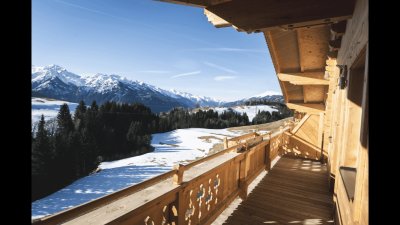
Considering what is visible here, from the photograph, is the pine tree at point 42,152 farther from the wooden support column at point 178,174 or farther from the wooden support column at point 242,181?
the wooden support column at point 178,174

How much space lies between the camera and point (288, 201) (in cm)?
652

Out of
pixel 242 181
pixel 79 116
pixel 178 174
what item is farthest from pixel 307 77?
pixel 79 116

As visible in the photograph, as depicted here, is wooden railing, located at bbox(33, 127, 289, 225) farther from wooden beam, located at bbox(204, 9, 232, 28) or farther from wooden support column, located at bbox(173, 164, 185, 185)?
wooden beam, located at bbox(204, 9, 232, 28)

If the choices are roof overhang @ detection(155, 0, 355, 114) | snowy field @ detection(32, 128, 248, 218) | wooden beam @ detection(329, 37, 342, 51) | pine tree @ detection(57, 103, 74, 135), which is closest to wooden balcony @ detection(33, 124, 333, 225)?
roof overhang @ detection(155, 0, 355, 114)

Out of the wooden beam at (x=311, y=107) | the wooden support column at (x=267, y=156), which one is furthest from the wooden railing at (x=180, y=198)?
the wooden beam at (x=311, y=107)

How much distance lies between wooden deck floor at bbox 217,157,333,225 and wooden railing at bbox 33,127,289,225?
0.48m

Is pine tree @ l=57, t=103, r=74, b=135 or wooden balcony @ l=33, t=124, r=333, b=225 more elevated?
wooden balcony @ l=33, t=124, r=333, b=225

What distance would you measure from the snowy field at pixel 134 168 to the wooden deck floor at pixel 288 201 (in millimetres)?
32651

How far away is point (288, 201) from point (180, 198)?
431 cm

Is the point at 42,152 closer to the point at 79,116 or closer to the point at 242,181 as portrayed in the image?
the point at 79,116

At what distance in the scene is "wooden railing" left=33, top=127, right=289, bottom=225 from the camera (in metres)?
2.26
